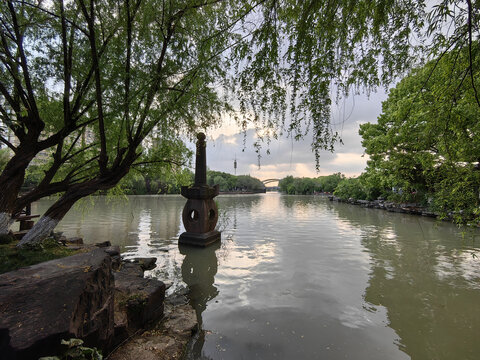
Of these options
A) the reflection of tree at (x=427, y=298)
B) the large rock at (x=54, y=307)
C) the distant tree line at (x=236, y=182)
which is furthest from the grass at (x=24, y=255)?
the distant tree line at (x=236, y=182)

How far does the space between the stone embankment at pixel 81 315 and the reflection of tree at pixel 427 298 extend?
391cm

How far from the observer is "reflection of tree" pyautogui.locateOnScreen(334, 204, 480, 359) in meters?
3.79

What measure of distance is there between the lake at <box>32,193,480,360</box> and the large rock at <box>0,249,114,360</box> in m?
1.58

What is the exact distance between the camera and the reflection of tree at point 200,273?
5236 millimetres

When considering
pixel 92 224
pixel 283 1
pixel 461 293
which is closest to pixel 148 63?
pixel 283 1

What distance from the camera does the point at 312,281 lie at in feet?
20.6

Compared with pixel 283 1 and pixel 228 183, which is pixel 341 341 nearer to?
pixel 283 1

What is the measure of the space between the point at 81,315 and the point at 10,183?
450cm

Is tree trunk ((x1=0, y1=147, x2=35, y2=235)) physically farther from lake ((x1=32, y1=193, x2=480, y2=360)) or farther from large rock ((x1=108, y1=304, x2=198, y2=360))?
large rock ((x1=108, y1=304, x2=198, y2=360))

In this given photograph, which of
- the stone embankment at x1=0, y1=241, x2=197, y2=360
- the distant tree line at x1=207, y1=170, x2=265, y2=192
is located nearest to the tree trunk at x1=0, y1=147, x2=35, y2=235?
the stone embankment at x1=0, y1=241, x2=197, y2=360

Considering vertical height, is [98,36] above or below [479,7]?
above

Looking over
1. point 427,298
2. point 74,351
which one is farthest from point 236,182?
point 74,351

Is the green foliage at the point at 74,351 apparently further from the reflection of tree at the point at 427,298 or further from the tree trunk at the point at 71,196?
the reflection of tree at the point at 427,298

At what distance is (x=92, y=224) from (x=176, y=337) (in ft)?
46.4
